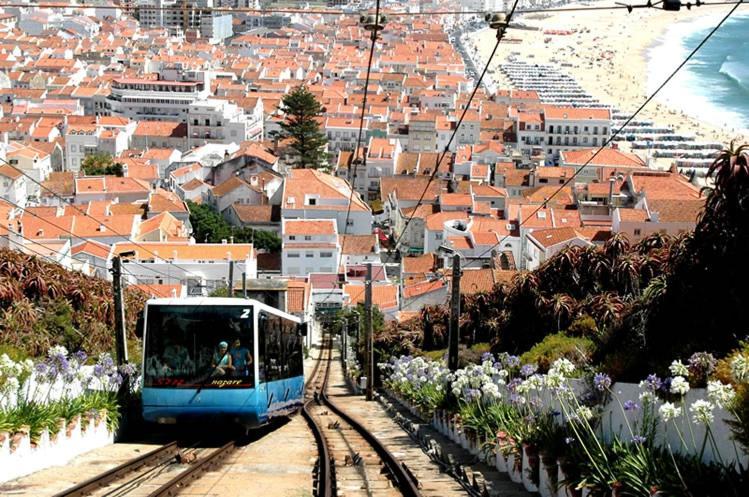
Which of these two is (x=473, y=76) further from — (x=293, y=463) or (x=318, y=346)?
(x=293, y=463)

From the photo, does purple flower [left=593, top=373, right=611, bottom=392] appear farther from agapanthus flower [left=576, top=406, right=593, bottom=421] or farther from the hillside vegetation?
the hillside vegetation

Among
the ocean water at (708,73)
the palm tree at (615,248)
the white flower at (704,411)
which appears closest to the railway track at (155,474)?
the white flower at (704,411)

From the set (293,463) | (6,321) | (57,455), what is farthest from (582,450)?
(6,321)

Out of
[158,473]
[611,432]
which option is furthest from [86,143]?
[611,432]

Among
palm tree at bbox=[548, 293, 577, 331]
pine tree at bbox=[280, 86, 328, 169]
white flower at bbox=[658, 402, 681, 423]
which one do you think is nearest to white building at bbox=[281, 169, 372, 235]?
pine tree at bbox=[280, 86, 328, 169]

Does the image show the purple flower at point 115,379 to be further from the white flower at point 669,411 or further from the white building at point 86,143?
the white building at point 86,143

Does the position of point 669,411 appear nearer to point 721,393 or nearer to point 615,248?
point 721,393
